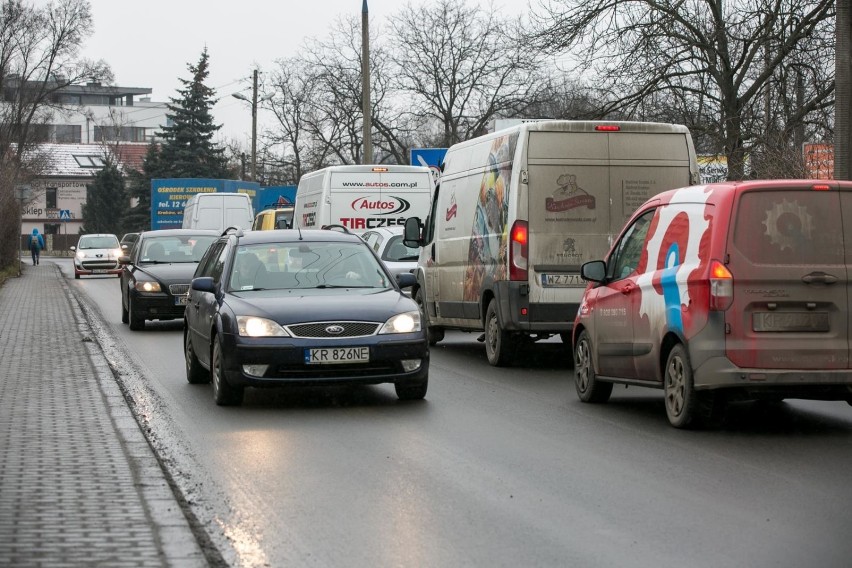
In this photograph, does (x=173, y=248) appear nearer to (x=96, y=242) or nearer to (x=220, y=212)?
(x=220, y=212)

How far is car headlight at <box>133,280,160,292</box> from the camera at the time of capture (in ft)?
73.3

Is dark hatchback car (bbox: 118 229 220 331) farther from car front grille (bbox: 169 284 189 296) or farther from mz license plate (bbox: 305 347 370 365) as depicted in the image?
mz license plate (bbox: 305 347 370 365)

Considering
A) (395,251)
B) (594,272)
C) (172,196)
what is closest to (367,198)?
(395,251)

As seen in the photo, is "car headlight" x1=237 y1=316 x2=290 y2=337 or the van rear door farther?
"car headlight" x1=237 y1=316 x2=290 y2=337

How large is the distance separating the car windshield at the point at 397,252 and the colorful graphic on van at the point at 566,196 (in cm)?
723

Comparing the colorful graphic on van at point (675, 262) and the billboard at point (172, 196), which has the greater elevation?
the billboard at point (172, 196)

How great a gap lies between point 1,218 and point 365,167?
2060cm

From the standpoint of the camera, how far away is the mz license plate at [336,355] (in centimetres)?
1148

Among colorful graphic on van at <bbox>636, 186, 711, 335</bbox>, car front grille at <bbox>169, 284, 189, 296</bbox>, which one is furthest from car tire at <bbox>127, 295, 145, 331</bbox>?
colorful graphic on van at <bbox>636, 186, 711, 335</bbox>

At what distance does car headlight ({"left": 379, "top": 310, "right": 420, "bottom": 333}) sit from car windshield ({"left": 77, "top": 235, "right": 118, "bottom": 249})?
40.7 meters

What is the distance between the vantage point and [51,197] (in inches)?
4894

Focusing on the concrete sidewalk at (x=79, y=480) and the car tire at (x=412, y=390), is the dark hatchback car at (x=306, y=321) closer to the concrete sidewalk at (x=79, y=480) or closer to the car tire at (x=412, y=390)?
the car tire at (x=412, y=390)

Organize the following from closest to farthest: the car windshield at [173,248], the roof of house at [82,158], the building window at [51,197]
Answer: the car windshield at [173,248] → the building window at [51,197] → the roof of house at [82,158]

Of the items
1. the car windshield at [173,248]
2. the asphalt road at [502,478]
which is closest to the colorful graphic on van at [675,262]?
the asphalt road at [502,478]
